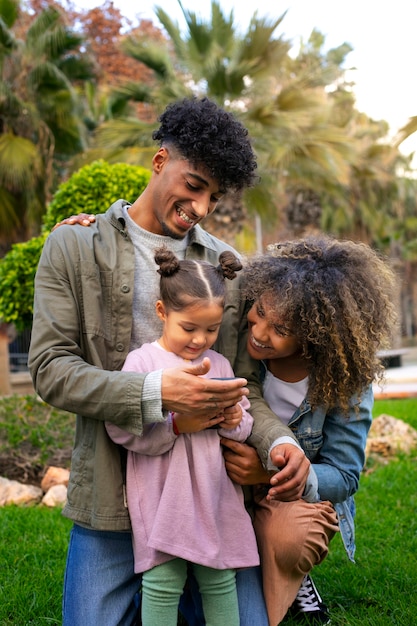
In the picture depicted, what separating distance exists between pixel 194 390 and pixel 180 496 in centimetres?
47

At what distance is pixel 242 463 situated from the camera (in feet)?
9.17

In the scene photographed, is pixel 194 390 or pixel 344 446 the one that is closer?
pixel 194 390

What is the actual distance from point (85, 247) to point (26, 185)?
11483 mm

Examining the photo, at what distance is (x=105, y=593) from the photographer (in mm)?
2875

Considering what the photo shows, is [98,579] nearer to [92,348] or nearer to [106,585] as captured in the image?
[106,585]

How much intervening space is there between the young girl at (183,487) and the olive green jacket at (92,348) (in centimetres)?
11

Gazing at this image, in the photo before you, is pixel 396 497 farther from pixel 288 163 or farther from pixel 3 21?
pixel 3 21

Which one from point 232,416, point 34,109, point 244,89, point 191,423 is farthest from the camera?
point 34,109

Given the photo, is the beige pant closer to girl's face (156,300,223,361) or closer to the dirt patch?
girl's face (156,300,223,361)

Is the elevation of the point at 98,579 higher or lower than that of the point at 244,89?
lower

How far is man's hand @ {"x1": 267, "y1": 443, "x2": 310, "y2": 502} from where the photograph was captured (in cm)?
265

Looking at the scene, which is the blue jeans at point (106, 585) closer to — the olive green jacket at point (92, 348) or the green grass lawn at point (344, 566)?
the olive green jacket at point (92, 348)

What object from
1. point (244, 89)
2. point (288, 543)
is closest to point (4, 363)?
point (244, 89)

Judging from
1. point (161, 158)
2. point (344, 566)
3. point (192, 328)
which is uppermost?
point (161, 158)
